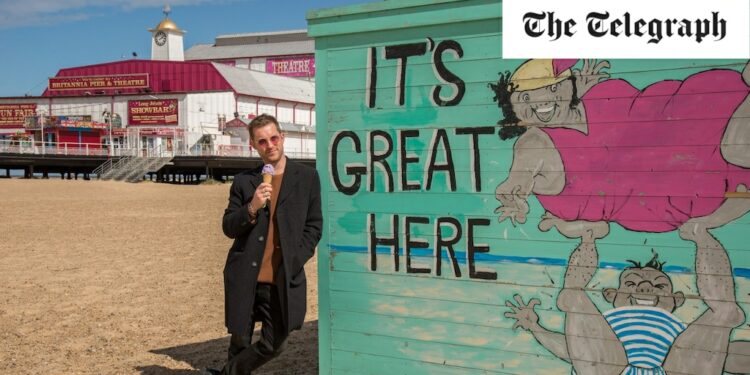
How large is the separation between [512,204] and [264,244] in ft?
4.61

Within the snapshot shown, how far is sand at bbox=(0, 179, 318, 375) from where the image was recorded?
247 inches

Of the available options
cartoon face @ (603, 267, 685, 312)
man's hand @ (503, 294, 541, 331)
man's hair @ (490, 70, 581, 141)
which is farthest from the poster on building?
cartoon face @ (603, 267, 685, 312)

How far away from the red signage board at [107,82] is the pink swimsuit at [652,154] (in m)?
52.8

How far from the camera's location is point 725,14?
3.97m

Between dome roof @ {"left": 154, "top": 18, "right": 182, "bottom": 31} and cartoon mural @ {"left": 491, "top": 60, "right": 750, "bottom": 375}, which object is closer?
cartoon mural @ {"left": 491, "top": 60, "right": 750, "bottom": 375}

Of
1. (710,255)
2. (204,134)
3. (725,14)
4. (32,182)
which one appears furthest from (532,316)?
(204,134)

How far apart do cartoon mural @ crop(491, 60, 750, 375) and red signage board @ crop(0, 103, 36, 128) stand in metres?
55.6

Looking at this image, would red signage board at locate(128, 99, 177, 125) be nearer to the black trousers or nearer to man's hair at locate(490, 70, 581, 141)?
the black trousers

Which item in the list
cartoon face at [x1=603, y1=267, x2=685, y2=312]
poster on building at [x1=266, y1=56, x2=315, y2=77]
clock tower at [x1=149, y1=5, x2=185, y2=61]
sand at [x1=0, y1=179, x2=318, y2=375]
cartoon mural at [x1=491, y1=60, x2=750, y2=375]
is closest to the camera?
cartoon mural at [x1=491, y1=60, x2=750, y2=375]

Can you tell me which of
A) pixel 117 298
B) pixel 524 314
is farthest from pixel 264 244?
pixel 117 298

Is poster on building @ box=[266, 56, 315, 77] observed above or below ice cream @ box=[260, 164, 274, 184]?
above

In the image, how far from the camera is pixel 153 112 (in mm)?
50062

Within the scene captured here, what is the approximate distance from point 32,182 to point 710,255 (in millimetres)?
35534

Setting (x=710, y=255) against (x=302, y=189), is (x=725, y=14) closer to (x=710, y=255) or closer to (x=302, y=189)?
A: (x=710, y=255)
